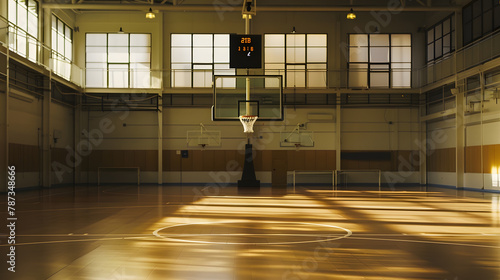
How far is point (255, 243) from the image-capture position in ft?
29.9

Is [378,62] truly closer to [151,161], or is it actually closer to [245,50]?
[245,50]

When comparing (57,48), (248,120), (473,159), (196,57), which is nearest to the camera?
(248,120)

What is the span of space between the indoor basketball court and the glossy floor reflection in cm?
168

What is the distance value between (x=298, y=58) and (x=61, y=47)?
49.5 ft

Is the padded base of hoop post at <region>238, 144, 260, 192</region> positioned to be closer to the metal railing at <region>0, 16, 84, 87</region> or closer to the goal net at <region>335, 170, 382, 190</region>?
the goal net at <region>335, 170, 382, 190</region>

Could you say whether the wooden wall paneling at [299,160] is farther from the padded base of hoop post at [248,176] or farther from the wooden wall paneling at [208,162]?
the wooden wall paneling at [208,162]

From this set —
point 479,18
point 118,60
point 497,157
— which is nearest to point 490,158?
point 497,157

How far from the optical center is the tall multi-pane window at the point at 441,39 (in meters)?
28.0

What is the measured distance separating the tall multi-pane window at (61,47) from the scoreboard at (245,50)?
39.7 ft

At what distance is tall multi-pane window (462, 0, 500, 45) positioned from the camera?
23250 mm

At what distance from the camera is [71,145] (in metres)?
30.9

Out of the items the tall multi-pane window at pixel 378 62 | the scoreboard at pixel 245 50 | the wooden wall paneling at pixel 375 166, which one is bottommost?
the wooden wall paneling at pixel 375 166

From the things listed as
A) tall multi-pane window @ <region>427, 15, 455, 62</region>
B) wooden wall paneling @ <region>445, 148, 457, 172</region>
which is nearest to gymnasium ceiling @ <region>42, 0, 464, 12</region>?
tall multi-pane window @ <region>427, 15, 455, 62</region>

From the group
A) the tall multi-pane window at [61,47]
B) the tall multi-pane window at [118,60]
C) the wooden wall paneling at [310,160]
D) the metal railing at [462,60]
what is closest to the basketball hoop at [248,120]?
the wooden wall paneling at [310,160]
